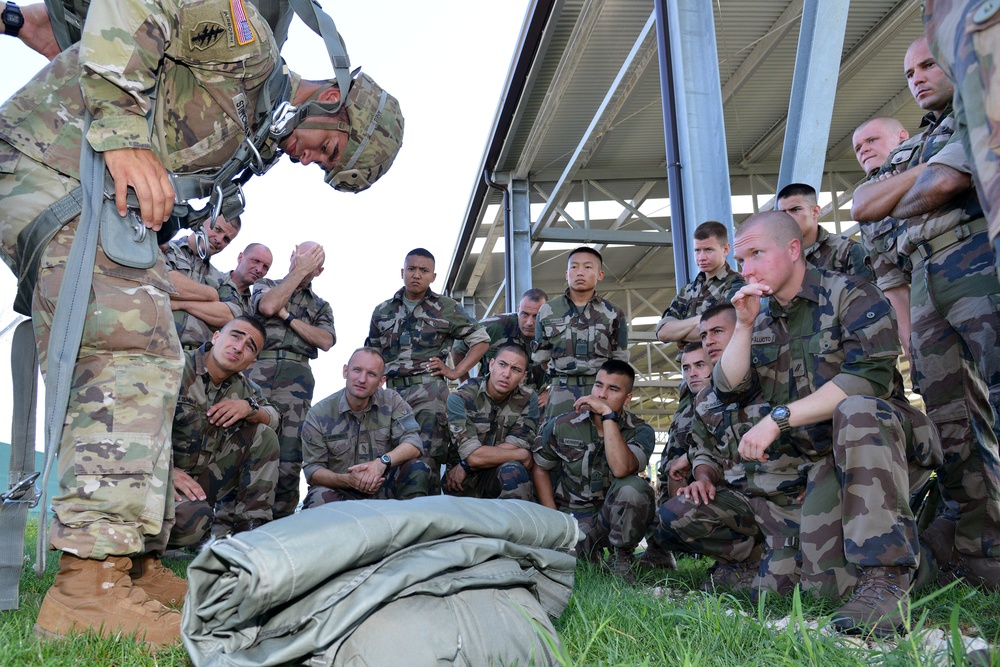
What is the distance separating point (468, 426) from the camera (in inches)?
193

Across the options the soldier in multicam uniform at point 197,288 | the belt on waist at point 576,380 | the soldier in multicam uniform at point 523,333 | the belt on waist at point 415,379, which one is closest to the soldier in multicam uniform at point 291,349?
the soldier in multicam uniform at point 197,288

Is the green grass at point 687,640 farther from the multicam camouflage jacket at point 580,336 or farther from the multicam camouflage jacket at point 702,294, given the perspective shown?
the multicam camouflage jacket at point 580,336

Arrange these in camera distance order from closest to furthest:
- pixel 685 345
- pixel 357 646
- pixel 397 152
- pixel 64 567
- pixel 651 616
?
pixel 357 646, pixel 64 567, pixel 651 616, pixel 397 152, pixel 685 345

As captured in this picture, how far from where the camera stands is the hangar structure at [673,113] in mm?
4848

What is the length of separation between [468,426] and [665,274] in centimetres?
918

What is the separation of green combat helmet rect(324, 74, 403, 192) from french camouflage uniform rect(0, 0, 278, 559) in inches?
13.4

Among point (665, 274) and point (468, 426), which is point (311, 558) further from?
point (665, 274)

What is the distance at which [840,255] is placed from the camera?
140 inches

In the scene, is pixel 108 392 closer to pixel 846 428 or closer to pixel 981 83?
pixel 981 83

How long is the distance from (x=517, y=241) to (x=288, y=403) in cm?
515

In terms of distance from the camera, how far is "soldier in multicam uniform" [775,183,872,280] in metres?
3.47

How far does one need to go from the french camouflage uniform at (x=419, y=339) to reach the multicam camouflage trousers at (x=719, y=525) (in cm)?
251

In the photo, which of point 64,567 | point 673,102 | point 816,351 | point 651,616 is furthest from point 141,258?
point 673,102

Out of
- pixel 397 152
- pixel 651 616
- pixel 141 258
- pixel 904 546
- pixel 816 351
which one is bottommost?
pixel 651 616
